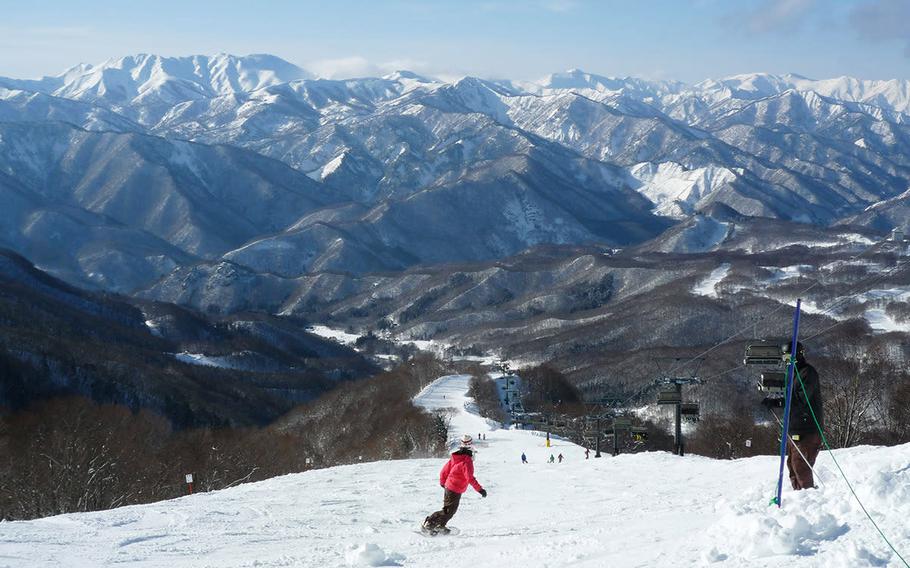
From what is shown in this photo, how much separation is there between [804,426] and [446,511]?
710 centimetres

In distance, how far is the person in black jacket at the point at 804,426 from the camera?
18.3 m

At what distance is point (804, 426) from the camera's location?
18.3 meters

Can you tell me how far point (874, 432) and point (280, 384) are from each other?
115 meters

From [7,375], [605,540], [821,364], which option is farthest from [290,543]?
[821,364]

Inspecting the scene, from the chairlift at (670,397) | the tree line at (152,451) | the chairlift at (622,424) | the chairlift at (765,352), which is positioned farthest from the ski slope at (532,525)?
the chairlift at (622,424)

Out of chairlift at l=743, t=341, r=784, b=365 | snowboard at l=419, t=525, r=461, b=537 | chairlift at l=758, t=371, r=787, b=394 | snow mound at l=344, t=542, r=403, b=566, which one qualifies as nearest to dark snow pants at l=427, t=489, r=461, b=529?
snowboard at l=419, t=525, r=461, b=537

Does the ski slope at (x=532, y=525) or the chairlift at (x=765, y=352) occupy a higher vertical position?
the chairlift at (x=765, y=352)

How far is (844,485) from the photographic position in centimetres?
1742

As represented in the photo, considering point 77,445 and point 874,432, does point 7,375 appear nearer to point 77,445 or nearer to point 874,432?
point 77,445

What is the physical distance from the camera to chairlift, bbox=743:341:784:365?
23.5 meters

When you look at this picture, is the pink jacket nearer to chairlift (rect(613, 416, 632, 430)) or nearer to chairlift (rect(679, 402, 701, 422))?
chairlift (rect(679, 402, 701, 422))

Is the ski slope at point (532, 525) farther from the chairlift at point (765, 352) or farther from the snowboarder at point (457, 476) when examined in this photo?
the chairlift at point (765, 352)

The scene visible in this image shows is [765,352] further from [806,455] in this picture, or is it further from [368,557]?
[368,557]

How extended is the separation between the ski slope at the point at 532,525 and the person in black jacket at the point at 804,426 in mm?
536
